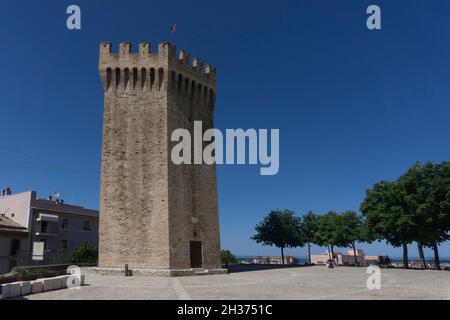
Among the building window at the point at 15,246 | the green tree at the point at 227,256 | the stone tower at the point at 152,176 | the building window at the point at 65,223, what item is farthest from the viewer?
the green tree at the point at 227,256

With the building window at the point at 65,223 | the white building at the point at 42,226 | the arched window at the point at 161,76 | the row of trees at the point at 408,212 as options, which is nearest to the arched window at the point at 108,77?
the arched window at the point at 161,76

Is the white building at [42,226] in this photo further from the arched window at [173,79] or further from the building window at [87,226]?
the arched window at [173,79]

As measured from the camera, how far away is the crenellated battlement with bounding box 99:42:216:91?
86.5 feet

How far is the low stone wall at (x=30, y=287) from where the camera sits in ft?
42.1

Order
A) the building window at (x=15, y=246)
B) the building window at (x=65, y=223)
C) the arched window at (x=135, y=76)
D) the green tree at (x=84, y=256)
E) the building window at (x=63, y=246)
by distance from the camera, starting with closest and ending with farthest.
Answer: the arched window at (x=135, y=76) → the building window at (x=15, y=246) → the green tree at (x=84, y=256) → the building window at (x=63, y=246) → the building window at (x=65, y=223)

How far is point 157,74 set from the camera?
26.3 m

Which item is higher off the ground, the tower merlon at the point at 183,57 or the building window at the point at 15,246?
the tower merlon at the point at 183,57

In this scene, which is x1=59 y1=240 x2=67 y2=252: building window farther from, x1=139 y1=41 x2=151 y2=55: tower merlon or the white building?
x1=139 y1=41 x2=151 y2=55: tower merlon

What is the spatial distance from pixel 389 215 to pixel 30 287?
28.8 meters

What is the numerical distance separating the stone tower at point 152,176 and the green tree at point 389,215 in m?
16.1

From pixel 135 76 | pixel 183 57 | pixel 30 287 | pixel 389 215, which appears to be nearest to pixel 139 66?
pixel 135 76

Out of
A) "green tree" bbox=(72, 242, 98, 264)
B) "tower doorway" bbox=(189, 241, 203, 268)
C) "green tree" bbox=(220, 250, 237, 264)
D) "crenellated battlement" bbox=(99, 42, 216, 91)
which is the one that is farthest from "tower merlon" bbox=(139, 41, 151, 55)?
"green tree" bbox=(220, 250, 237, 264)

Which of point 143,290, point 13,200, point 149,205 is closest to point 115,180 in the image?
point 149,205

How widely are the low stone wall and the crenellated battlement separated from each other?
48.7 feet
